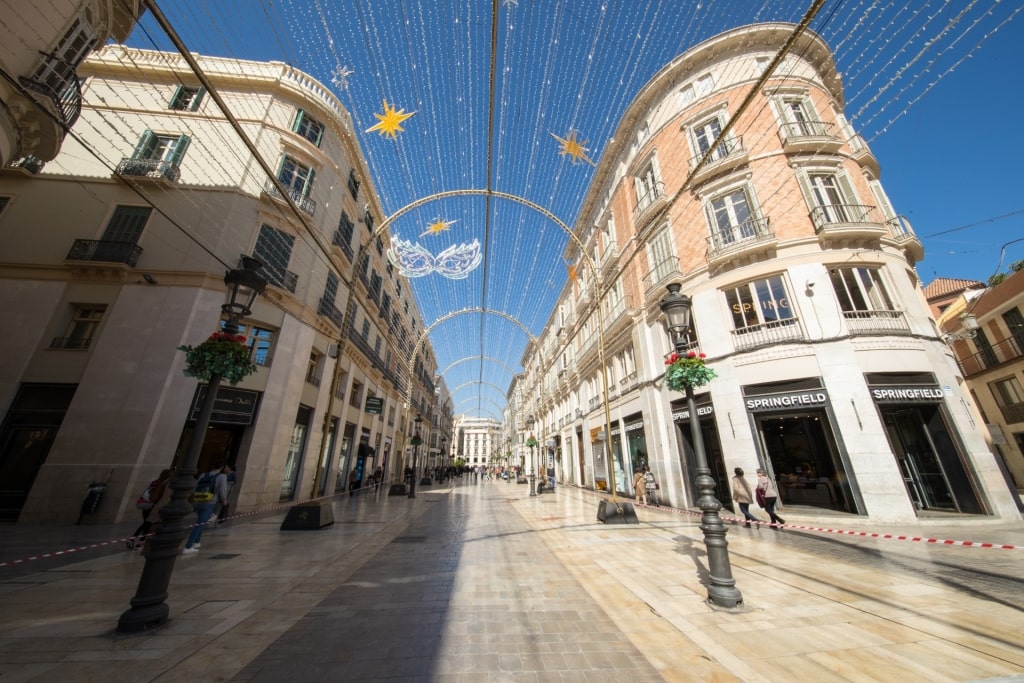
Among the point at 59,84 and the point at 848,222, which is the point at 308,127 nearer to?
the point at 59,84

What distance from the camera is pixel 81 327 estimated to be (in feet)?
39.1

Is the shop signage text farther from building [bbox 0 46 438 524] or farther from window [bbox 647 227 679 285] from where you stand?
building [bbox 0 46 438 524]

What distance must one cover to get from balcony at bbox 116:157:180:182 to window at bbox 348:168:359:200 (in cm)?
726

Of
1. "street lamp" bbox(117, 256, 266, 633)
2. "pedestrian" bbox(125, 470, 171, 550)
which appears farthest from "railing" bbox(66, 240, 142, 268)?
"street lamp" bbox(117, 256, 266, 633)

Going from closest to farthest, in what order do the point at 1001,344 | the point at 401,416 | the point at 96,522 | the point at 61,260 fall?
the point at 96,522
the point at 61,260
the point at 1001,344
the point at 401,416

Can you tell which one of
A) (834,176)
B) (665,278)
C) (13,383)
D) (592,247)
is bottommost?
(13,383)

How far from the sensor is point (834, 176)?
13.7m

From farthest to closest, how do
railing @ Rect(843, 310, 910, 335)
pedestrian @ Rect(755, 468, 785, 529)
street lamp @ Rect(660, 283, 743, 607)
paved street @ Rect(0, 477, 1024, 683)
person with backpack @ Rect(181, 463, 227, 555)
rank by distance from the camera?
railing @ Rect(843, 310, 910, 335) < pedestrian @ Rect(755, 468, 785, 529) < person with backpack @ Rect(181, 463, 227, 555) < street lamp @ Rect(660, 283, 743, 607) < paved street @ Rect(0, 477, 1024, 683)

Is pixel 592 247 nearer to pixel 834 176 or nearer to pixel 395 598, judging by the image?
pixel 834 176

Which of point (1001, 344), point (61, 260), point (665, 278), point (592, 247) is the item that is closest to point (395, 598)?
point (665, 278)

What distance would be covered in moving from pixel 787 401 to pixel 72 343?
77.6ft

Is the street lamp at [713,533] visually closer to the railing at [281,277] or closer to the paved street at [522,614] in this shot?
the paved street at [522,614]

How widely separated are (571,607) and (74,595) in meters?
6.44

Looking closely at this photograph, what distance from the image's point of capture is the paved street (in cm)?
301
